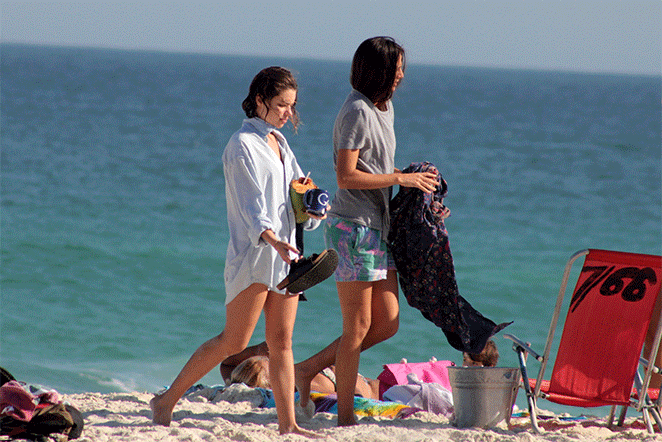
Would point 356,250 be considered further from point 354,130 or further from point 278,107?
point 278,107

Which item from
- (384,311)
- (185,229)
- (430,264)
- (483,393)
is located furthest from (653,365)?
(185,229)

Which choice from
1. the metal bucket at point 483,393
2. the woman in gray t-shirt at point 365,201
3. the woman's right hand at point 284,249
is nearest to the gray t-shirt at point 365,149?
the woman in gray t-shirt at point 365,201

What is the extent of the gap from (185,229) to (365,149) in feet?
33.3

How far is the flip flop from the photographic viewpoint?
3.07 metres

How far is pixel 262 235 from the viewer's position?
3148 mm

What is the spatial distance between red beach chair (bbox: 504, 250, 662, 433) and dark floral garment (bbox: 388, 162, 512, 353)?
0.31 m

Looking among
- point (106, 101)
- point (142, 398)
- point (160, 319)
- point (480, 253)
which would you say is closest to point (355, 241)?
point (142, 398)

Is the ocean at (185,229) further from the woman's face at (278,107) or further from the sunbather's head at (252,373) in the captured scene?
the sunbather's head at (252,373)

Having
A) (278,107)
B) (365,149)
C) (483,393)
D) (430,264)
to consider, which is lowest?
(483,393)

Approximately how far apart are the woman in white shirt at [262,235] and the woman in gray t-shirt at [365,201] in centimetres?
21

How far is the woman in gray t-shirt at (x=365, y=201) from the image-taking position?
3.43 metres

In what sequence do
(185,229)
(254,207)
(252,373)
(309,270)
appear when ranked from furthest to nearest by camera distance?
(185,229) → (252,373) → (254,207) → (309,270)

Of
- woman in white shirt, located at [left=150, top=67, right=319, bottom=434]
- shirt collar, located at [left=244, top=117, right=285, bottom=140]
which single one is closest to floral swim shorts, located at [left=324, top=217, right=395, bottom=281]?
woman in white shirt, located at [left=150, top=67, right=319, bottom=434]

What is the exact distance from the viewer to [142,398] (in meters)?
4.51
